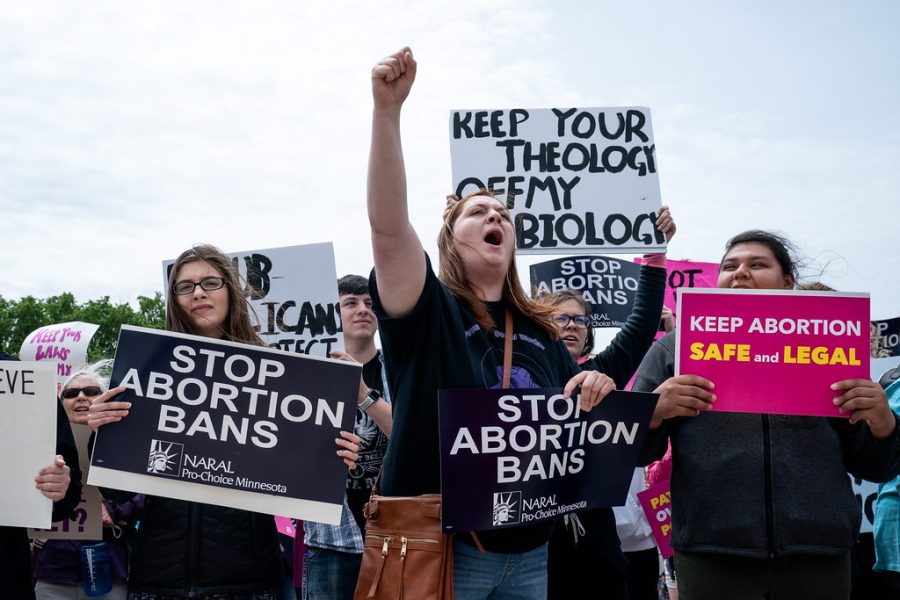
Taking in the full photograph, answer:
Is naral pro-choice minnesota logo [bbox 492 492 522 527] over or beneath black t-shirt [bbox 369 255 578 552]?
beneath

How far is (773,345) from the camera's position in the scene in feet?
10.2

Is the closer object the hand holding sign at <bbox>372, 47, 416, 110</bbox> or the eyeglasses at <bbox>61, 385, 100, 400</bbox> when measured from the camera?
the hand holding sign at <bbox>372, 47, 416, 110</bbox>

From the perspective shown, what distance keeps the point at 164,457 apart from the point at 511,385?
131 centimetres

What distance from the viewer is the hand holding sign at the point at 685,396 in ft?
10.0

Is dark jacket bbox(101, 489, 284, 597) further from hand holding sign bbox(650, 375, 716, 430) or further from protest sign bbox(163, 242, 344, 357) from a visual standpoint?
protest sign bbox(163, 242, 344, 357)

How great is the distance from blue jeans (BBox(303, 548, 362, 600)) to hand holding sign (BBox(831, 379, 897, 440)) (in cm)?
220

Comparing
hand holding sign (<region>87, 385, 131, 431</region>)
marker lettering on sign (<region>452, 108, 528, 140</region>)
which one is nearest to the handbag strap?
hand holding sign (<region>87, 385, 131, 431</region>)

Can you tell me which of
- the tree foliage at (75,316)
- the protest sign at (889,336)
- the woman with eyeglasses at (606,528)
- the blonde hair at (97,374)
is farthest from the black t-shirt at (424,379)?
the tree foliage at (75,316)

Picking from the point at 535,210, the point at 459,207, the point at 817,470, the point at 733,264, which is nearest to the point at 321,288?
the point at 535,210

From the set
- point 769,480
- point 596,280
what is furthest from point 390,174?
point 596,280

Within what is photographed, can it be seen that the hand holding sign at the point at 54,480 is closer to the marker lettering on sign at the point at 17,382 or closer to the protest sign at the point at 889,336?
the marker lettering on sign at the point at 17,382

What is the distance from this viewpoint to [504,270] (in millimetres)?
3166

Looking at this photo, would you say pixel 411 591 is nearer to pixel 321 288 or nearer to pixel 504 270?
pixel 504 270

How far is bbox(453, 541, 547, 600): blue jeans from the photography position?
2.69 m
